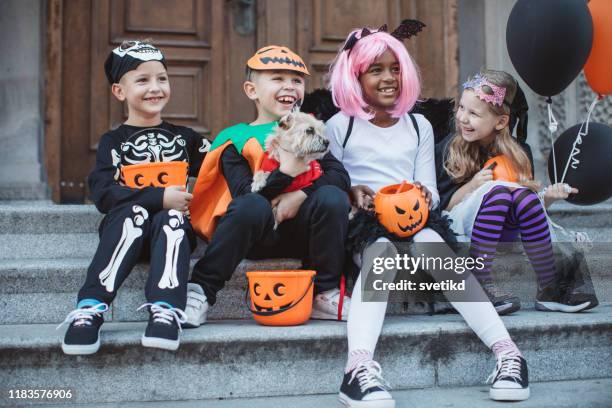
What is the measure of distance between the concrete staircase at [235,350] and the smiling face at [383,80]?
807mm

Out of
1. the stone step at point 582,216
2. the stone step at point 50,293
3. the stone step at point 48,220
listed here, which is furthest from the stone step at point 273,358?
the stone step at point 582,216

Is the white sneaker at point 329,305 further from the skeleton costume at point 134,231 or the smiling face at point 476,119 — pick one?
the smiling face at point 476,119

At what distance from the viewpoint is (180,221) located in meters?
2.48

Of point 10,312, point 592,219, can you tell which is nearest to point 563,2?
point 592,219

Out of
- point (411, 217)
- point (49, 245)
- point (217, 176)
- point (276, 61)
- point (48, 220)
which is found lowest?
point (49, 245)

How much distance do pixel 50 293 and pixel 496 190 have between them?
1.76 m

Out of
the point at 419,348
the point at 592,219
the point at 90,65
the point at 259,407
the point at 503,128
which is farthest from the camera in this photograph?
the point at 90,65

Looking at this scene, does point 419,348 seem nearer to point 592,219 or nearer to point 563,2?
point 563,2

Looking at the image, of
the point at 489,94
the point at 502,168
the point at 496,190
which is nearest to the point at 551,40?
the point at 489,94

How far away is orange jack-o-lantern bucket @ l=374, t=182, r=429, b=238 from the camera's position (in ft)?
8.32

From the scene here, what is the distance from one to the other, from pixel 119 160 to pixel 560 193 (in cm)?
183

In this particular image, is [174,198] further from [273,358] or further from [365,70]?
[365,70]

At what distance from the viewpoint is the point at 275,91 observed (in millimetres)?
2873

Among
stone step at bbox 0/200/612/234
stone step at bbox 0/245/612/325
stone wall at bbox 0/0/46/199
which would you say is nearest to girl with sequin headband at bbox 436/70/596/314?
stone step at bbox 0/245/612/325
